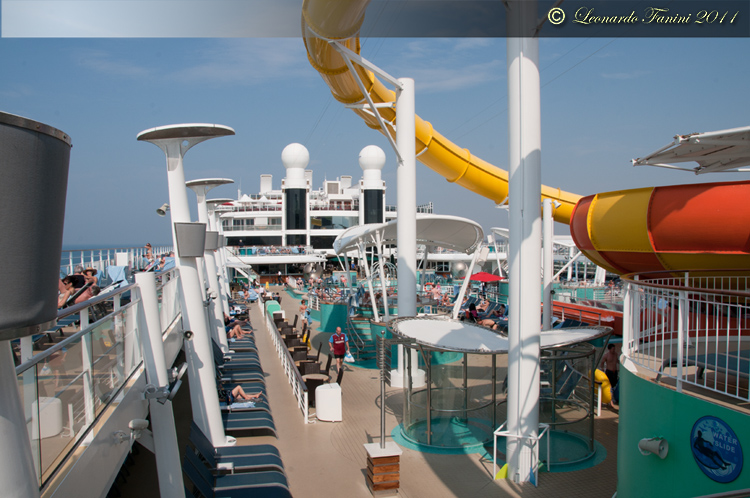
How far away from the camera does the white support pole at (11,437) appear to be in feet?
6.12

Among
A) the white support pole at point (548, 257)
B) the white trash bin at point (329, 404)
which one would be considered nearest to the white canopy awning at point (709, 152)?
the white support pole at point (548, 257)

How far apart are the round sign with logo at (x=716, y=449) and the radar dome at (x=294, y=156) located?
158 ft

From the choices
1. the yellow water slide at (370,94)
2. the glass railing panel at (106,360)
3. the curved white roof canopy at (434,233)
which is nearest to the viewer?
the glass railing panel at (106,360)

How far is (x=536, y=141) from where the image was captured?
7141 millimetres

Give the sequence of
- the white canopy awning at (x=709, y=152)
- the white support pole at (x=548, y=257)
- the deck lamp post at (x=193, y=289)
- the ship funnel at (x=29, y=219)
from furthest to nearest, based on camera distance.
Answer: the white support pole at (x=548, y=257)
the deck lamp post at (x=193, y=289)
the white canopy awning at (x=709, y=152)
the ship funnel at (x=29, y=219)

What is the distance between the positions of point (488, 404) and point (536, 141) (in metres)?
4.14

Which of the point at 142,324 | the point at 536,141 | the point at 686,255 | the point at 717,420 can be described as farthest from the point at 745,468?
the point at 142,324

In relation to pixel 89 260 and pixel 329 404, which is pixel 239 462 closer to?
pixel 329 404

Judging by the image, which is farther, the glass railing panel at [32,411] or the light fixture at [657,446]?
the light fixture at [657,446]

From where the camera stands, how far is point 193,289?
25.0 feet

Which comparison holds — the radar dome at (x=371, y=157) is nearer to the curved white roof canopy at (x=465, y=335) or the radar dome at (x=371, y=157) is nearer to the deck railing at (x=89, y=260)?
the deck railing at (x=89, y=260)

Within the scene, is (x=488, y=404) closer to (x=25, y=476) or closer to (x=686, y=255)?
(x=686, y=255)

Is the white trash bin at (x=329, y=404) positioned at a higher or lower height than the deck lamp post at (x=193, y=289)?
lower

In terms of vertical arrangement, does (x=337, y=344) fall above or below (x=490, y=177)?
below
